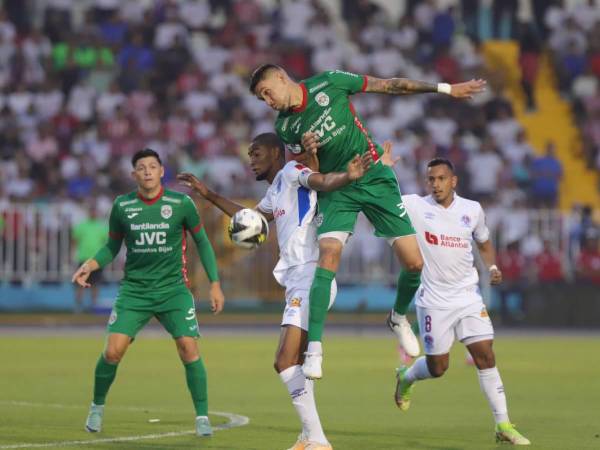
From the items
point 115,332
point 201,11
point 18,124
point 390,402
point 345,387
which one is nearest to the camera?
point 115,332

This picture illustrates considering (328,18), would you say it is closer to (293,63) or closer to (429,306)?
(293,63)

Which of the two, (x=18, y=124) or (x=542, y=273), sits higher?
(x=18, y=124)

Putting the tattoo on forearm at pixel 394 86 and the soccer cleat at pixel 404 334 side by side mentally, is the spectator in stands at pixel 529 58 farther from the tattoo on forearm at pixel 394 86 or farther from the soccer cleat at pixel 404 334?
the tattoo on forearm at pixel 394 86

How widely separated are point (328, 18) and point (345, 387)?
17.7 m

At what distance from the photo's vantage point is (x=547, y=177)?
2930cm

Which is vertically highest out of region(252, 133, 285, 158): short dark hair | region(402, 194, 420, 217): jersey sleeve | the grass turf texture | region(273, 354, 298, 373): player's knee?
region(252, 133, 285, 158): short dark hair

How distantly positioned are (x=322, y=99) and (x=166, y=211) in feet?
6.88

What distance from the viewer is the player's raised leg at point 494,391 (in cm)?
1107

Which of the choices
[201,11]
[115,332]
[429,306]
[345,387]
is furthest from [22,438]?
[201,11]

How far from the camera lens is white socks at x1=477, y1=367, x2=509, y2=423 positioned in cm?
1128

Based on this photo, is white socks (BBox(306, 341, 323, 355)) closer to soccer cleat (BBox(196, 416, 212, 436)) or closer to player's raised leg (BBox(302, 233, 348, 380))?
player's raised leg (BBox(302, 233, 348, 380))

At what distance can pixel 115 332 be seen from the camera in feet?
39.0

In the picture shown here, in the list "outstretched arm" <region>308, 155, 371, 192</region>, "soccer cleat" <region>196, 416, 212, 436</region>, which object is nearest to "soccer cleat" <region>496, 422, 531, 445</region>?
"soccer cleat" <region>196, 416, 212, 436</region>

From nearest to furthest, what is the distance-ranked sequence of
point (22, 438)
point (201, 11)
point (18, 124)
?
1. point (22, 438)
2. point (18, 124)
3. point (201, 11)
